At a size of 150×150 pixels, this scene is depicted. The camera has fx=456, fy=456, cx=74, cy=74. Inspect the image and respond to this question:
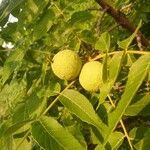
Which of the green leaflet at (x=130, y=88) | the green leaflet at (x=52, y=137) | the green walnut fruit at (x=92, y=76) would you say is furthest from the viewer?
the green walnut fruit at (x=92, y=76)

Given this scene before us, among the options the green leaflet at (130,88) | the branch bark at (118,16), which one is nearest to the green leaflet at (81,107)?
the green leaflet at (130,88)

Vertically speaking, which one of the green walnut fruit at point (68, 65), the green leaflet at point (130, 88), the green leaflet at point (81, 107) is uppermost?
the green walnut fruit at point (68, 65)

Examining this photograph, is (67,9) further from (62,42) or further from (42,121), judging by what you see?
(42,121)

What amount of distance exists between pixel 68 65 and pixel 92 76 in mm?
114

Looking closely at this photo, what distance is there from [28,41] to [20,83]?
0.88ft

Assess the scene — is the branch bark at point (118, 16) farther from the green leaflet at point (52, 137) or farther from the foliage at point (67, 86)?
the green leaflet at point (52, 137)

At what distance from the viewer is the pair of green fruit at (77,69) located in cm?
152

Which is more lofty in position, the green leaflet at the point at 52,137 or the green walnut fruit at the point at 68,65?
the green walnut fruit at the point at 68,65

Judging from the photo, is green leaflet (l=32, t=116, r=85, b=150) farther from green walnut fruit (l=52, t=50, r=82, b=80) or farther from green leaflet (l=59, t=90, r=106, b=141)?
green walnut fruit (l=52, t=50, r=82, b=80)

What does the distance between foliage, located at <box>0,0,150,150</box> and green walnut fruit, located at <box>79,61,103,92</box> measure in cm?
4

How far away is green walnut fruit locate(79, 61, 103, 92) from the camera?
1.52 m

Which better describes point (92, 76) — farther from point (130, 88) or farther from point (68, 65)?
point (130, 88)

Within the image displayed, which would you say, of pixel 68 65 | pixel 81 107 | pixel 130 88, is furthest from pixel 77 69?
pixel 130 88

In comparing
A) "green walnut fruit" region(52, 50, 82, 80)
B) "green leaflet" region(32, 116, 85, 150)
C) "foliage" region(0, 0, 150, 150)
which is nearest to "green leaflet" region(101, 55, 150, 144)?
"foliage" region(0, 0, 150, 150)
